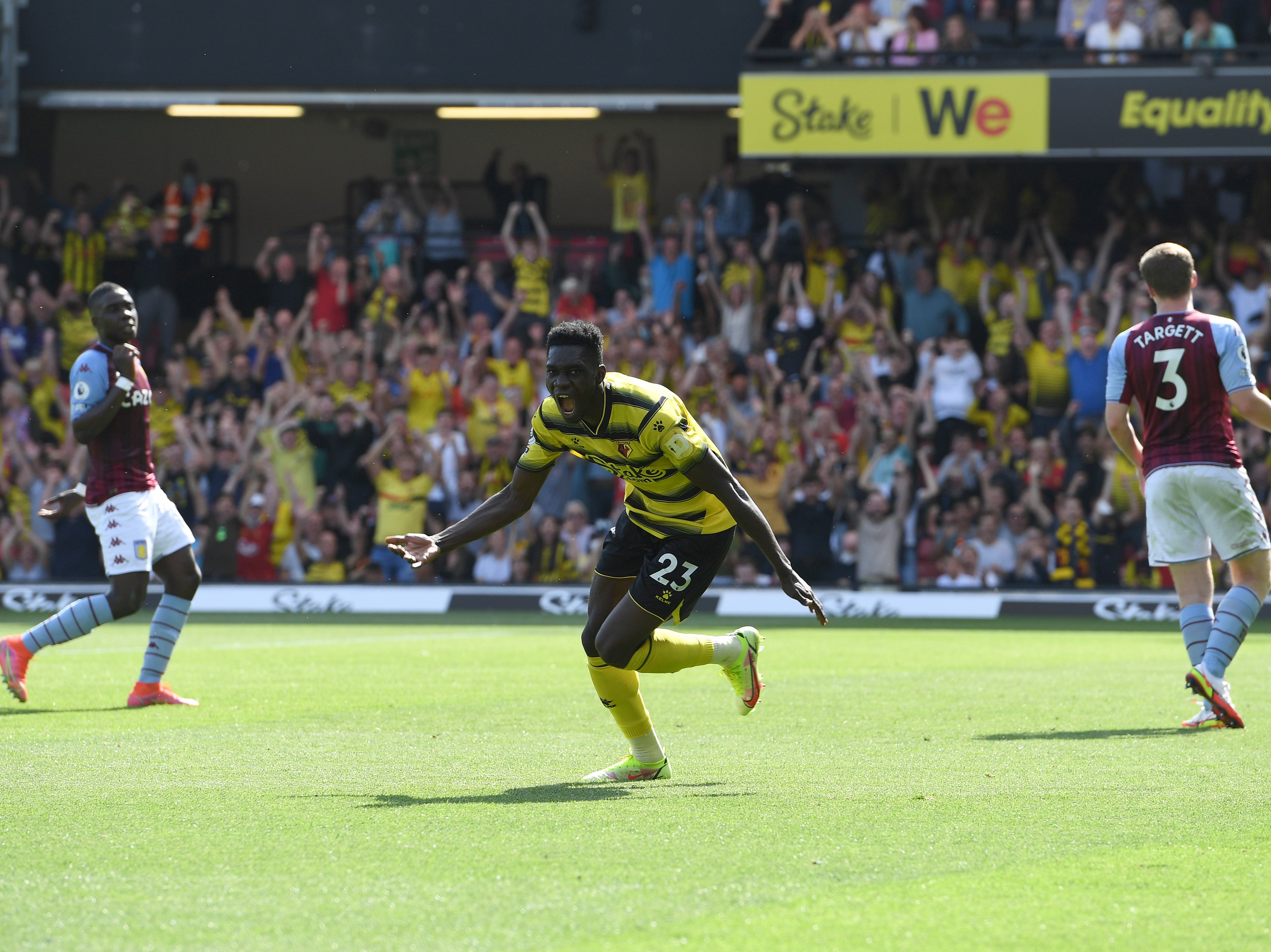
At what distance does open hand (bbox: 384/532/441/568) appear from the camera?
22.6 ft

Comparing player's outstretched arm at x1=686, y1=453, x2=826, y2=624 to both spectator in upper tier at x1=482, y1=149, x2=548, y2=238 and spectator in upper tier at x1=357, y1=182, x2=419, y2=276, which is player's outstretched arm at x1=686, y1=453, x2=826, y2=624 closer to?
spectator in upper tier at x1=482, y1=149, x2=548, y2=238

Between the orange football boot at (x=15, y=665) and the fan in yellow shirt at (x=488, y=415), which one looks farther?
the fan in yellow shirt at (x=488, y=415)

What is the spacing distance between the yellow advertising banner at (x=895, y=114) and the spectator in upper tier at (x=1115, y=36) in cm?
92

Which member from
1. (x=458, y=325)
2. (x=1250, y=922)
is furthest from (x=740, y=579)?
(x=1250, y=922)

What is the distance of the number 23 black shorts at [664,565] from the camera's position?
280 inches

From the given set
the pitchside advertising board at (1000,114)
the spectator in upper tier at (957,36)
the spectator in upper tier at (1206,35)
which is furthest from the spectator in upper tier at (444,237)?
the spectator in upper tier at (1206,35)

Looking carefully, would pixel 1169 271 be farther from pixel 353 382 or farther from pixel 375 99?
pixel 375 99

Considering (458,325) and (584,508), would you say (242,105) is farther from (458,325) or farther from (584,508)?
(584,508)

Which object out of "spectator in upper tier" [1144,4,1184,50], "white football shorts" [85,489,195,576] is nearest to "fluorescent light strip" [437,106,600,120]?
"spectator in upper tier" [1144,4,1184,50]

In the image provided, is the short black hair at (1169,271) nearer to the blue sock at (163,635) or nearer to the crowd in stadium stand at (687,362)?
the blue sock at (163,635)

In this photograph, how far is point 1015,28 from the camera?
21094 mm

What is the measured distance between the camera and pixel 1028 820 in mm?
5957

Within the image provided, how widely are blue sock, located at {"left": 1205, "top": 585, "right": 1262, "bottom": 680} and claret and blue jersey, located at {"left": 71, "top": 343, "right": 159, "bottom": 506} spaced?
6.15 metres

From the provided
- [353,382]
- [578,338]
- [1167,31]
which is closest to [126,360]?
[578,338]
